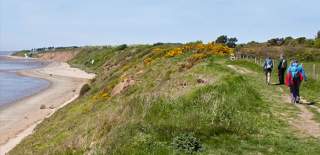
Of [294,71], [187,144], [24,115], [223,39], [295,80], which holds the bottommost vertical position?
[24,115]

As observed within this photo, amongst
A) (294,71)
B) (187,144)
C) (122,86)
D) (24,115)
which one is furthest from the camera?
(24,115)

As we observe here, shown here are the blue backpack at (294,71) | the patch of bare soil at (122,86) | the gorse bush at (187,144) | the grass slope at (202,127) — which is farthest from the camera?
the patch of bare soil at (122,86)

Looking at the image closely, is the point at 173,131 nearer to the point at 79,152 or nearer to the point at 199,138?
the point at 199,138

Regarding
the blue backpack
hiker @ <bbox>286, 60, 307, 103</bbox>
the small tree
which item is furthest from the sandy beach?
the small tree

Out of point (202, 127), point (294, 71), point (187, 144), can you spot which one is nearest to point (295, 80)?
point (294, 71)

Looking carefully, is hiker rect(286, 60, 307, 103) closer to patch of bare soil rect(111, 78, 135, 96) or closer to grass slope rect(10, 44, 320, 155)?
grass slope rect(10, 44, 320, 155)

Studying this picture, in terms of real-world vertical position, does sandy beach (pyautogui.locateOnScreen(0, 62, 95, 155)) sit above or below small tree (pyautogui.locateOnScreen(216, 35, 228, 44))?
below

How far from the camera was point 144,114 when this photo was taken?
1494 cm

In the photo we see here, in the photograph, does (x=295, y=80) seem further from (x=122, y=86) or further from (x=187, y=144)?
(x=122, y=86)

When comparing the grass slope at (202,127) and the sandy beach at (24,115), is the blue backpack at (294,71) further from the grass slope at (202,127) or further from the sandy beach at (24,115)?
the sandy beach at (24,115)

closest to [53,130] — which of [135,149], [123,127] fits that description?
[123,127]

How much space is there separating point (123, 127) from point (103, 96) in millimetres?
21150

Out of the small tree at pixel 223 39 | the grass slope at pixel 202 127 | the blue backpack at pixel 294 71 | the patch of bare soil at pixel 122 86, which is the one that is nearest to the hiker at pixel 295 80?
the blue backpack at pixel 294 71

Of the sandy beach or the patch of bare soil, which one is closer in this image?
the sandy beach
